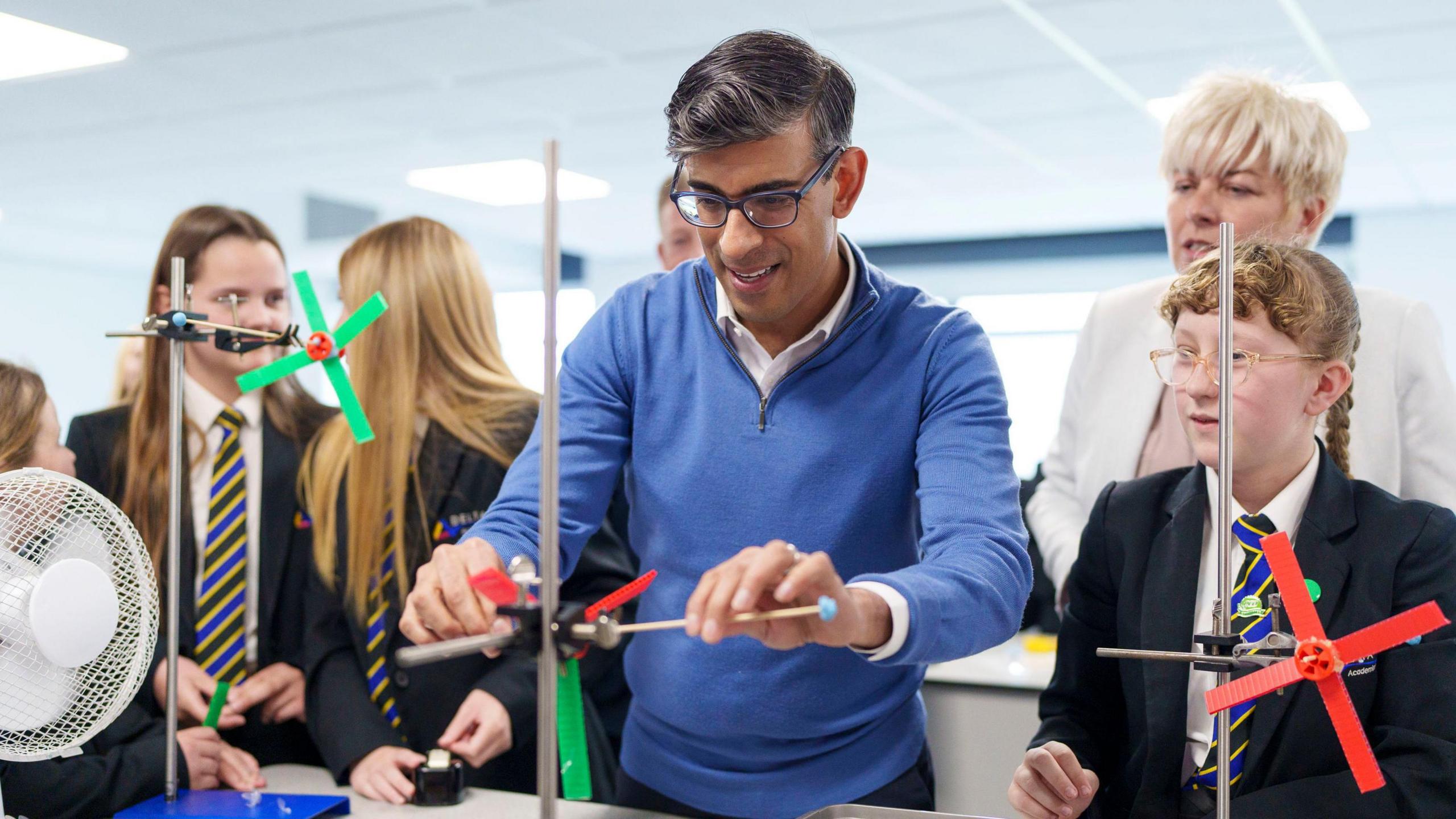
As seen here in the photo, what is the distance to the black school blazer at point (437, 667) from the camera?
66.1 inches

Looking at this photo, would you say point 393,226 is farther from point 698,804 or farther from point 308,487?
point 698,804

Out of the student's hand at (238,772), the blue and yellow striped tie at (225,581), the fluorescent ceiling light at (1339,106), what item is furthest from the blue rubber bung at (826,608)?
the fluorescent ceiling light at (1339,106)

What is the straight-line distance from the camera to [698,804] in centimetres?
142

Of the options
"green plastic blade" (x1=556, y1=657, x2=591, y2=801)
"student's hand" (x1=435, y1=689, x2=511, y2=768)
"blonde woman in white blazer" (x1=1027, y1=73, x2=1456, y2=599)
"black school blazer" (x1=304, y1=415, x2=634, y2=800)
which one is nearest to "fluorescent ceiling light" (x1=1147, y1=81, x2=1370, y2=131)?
"blonde woman in white blazer" (x1=1027, y1=73, x2=1456, y2=599)

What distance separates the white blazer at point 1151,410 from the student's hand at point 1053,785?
392 mm

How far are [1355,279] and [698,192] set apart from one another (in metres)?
7.67

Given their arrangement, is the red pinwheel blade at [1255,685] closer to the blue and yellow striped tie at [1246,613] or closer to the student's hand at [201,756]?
the blue and yellow striped tie at [1246,613]

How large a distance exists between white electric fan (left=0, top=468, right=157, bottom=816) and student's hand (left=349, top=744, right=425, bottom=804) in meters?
0.34

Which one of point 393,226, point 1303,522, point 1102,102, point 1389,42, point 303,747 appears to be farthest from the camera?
point 1102,102

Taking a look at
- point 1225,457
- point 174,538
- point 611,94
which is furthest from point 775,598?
point 611,94

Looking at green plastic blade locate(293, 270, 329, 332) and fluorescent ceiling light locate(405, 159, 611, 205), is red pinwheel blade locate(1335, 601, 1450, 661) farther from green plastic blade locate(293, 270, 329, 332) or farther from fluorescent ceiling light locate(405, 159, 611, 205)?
fluorescent ceiling light locate(405, 159, 611, 205)

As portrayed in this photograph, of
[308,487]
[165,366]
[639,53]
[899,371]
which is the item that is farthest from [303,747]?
[639,53]

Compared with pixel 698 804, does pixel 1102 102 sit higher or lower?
higher

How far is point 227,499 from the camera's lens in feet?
5.96
